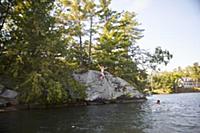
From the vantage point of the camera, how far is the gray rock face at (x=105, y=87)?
36.3m

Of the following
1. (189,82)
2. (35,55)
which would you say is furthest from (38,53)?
(189,82)

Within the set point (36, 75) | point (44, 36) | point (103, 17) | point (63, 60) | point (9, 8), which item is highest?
point (103, 17)

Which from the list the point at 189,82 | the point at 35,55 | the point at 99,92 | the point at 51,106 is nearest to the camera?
the point at 35,55

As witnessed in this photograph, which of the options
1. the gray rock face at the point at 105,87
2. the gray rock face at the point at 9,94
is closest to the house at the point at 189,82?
the gray rock face at the point at 105,87

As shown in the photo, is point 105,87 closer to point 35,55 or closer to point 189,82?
point 35,55

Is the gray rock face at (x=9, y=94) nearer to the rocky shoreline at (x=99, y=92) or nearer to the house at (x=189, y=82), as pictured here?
the rocky shoreline at (x=99, y=92)

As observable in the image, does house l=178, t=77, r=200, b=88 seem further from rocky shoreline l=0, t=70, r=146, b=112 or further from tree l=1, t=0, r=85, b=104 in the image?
tree l=1, t=0, r=85, b=104

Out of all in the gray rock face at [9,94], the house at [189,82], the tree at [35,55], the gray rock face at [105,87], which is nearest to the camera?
the tree at [35,55]

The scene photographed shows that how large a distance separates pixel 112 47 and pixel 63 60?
13.8 meters

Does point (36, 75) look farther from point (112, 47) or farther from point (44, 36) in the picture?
point (112, 47)

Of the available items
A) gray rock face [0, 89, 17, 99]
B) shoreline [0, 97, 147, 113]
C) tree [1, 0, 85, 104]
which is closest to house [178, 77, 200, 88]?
shoreline [0, 97, 147, 113]

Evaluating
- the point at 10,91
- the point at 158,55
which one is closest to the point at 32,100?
the point at 10,91

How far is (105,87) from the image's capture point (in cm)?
3828

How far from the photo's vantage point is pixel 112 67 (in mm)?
44375
